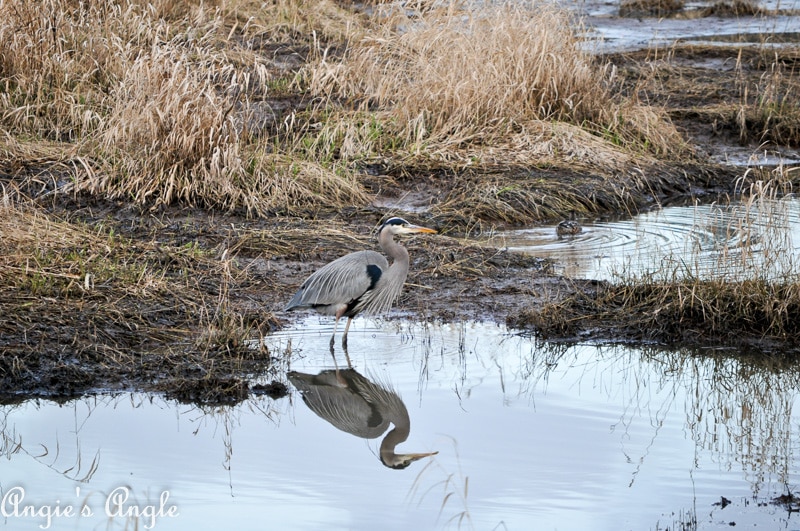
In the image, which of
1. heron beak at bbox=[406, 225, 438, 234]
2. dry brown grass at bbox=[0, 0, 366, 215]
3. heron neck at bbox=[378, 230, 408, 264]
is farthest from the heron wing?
dry brown grass at bbox=[0, 0, 366, 215]

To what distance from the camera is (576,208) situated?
10.7 m

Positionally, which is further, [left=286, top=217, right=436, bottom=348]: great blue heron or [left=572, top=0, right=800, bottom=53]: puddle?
[left=572, top=0, right=800, bottom=53]: puddle

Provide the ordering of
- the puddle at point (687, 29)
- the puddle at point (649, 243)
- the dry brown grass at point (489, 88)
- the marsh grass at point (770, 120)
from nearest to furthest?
the puddle at point (649, 243) → the dry brown grass at point (489, 88) → the marsh grass at point (770, 120) → the puddle at point (687, 29)

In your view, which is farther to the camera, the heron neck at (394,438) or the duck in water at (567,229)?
the duck in water at (567,229)

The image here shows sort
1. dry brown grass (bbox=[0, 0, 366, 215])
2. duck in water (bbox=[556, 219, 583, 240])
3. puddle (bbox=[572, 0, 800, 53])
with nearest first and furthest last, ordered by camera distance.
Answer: dry brown grass (bbox=[0, 0, 366, 215]), duck in water (bbox=[556, 219, 583, 240]), puddle (bbox=[572, 0, 800, 53])

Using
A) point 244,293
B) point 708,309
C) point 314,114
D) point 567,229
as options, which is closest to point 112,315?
point 244,293

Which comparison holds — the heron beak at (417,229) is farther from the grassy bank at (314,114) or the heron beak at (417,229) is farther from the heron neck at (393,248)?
the grassy bank at (314,114)

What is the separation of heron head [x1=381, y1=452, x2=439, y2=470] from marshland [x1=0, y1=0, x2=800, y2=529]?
0.13m

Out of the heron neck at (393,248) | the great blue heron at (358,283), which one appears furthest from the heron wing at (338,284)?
the heron neck at (393,248)

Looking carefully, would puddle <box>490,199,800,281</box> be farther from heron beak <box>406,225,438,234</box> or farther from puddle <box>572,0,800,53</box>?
puddle <box>572,0,800,53</box>

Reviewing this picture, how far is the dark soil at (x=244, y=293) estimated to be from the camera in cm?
637

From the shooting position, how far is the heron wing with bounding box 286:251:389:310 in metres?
7.18

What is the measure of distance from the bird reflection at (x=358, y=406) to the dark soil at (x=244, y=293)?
0.25 m

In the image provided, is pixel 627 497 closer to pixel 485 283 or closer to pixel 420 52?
pixel 485 283
